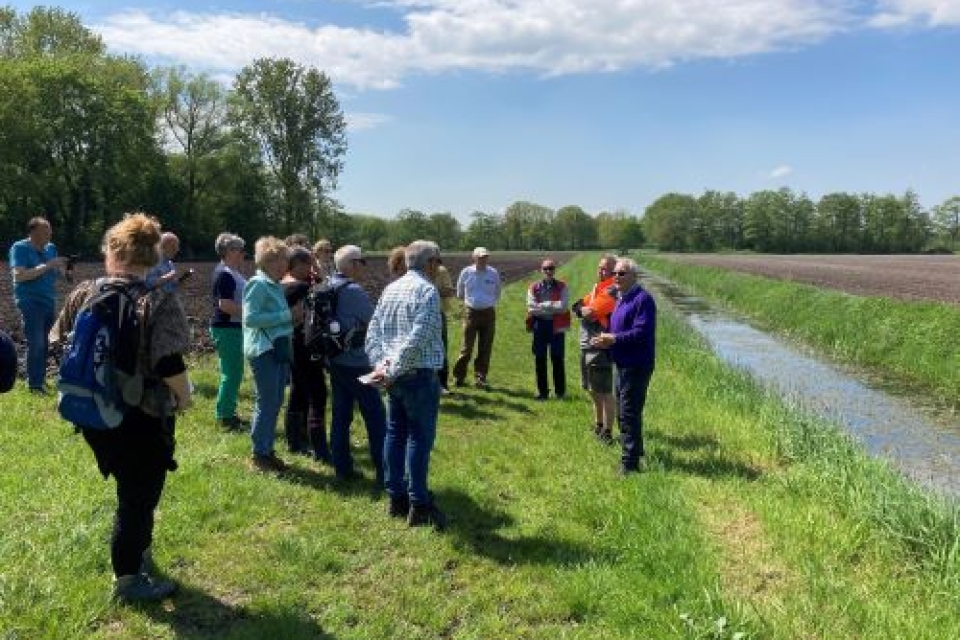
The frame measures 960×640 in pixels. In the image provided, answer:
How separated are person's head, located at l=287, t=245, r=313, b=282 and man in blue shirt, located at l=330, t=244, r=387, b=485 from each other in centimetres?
44

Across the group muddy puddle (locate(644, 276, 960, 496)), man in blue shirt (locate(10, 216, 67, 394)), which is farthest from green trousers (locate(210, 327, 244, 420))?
muddy puddle (locate(644, 276, 960, 496))

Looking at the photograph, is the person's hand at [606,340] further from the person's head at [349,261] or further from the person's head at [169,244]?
the person's head at [169,244]

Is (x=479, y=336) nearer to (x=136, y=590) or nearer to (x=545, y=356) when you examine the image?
(x=545, y=356)

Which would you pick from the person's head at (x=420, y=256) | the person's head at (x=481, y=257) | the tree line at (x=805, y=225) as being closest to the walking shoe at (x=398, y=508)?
the person's head at (x=420, y=256)

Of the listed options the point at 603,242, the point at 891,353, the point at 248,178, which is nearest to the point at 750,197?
the point at 603,242

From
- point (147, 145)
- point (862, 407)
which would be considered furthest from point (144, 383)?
point (147, 145)

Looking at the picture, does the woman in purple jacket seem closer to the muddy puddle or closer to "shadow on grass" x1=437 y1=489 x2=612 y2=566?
"shadow on grass" x1=437 y1=489 x2=612 y2=566

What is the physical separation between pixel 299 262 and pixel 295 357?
99 cm

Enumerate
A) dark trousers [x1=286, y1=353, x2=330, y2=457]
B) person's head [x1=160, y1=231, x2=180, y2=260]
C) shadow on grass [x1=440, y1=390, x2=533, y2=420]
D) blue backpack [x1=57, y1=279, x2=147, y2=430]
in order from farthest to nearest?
shadow on grass [x1=440, y1=390, x2=533, y2=420] < person's head [x1=160, y1=231, x2=180, y2=260] < dark trousers [x1=286, y1=353, x2=330, y2=457] < blue backpack [x1=57, y1=279, x2=147, y2=430]

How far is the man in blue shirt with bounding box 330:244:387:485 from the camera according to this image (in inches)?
254

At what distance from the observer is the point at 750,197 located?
5640 inches

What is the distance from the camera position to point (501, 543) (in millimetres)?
5590

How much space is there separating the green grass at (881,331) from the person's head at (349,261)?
10485mm

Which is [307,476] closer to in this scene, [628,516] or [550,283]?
[628,516]
